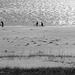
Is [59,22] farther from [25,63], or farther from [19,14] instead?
[25,63]

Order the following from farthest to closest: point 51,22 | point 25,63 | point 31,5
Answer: point 31,5
point 51,22
point 25,63

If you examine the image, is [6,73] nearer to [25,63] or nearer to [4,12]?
[25,63]

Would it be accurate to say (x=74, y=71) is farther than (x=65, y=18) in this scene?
No

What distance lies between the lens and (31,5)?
3359cm

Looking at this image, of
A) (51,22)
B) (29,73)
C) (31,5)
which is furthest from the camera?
(31,5)

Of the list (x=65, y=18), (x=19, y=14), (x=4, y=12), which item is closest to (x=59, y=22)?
(x=65, y=18)

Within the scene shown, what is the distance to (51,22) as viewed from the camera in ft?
103

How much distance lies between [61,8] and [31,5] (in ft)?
14.2

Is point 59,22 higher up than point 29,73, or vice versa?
point 29,73

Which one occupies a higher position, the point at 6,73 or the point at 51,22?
the point at 6,73

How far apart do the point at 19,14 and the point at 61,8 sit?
6126 millimetres

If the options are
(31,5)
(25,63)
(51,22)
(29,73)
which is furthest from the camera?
(31,5)

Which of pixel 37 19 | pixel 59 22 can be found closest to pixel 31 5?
pixel 37 19

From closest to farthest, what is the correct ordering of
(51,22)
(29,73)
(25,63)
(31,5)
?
(29,73)
(25,63)
(51,22)
(31,5)
